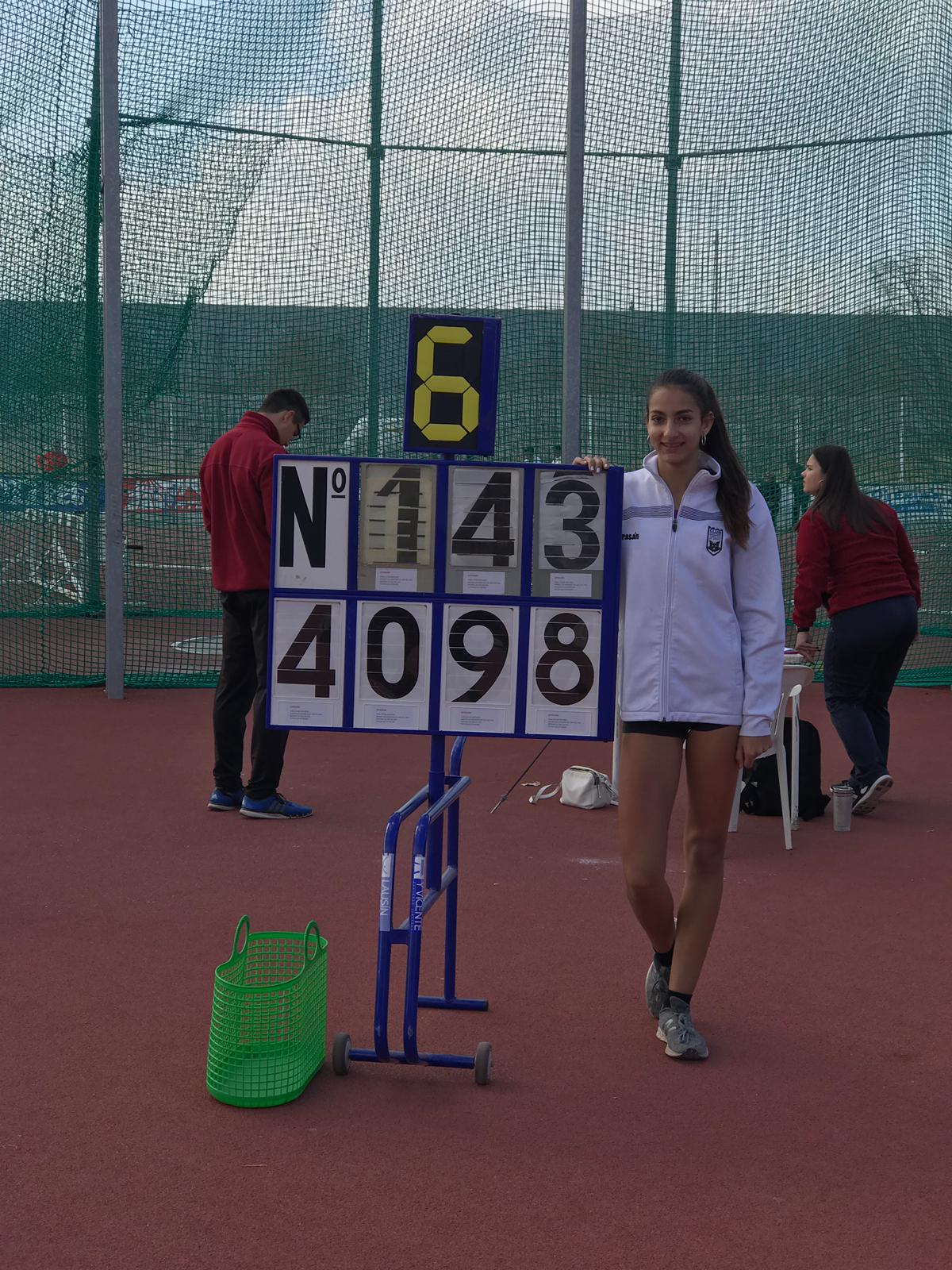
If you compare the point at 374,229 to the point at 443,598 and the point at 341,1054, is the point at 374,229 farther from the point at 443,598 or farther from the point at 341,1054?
the point at 341,1054

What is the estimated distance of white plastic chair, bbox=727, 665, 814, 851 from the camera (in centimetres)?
668

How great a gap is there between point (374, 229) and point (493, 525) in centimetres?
819

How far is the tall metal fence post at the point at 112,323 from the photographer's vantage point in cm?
1061

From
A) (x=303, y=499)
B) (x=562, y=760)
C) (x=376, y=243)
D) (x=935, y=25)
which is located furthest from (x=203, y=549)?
→ (x=303, y=499)

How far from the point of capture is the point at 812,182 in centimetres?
Result: 1158

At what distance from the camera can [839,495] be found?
727 centimetres

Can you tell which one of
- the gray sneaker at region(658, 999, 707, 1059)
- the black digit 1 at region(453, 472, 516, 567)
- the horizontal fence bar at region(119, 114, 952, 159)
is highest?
the horizontal fence bar at region(119, 114, 952, 159)

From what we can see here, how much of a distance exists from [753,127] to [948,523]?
3742 millimetres

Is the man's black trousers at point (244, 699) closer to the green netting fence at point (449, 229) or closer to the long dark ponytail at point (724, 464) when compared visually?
the long dark ponytail at point (724, 464)

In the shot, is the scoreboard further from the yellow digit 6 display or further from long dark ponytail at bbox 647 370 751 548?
long dark ponytail at bbox 647 370 751 548

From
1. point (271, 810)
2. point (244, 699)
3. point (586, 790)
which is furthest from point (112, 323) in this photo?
point (586, 790)

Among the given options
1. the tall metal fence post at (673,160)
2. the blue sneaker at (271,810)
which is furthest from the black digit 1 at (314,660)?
the tall metal fence post at (673,160)

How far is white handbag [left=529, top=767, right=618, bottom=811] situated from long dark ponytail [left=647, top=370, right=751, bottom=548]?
136 inches

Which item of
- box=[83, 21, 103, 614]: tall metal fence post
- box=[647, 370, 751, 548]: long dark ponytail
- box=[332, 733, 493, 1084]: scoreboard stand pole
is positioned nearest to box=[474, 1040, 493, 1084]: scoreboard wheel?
box=[332, 733, 493, 1084]: scoreboard stand pole
